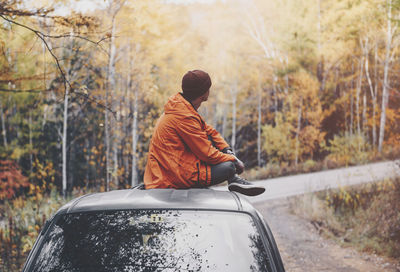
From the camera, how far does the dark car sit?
2102 mm

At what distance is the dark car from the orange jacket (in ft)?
2.68

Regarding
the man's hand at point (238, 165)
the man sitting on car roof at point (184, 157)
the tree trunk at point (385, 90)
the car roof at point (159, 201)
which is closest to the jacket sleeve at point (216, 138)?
the man's hand at point (238, 165)

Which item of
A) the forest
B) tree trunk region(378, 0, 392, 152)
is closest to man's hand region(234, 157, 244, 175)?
the forest

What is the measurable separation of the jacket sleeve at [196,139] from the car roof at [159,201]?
26.7 inches

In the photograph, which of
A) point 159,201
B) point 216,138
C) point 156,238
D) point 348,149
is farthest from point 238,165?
point 348,149

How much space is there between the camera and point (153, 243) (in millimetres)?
2221

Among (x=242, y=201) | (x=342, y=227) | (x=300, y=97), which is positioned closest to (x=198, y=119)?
(x=242, y=201)

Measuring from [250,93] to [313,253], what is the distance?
24.7 metres

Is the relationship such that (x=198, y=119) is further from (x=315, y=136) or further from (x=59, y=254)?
(x=315, y=136)

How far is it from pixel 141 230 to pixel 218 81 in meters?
27.5

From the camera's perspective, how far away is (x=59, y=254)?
2.13 metres

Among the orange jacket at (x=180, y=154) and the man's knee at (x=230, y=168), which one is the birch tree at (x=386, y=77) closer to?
the man's knee at (x=230, y=168)

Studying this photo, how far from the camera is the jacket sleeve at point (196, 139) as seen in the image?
3.14 meters

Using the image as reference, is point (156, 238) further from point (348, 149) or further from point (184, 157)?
point (348, 149)
